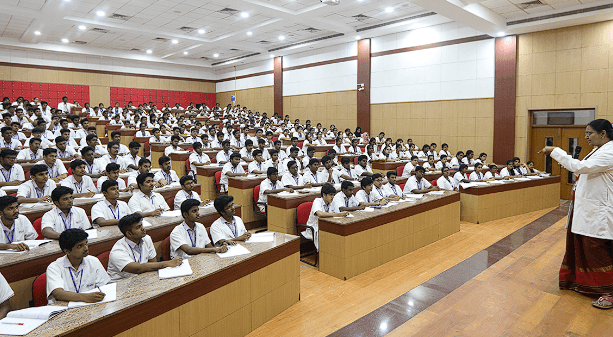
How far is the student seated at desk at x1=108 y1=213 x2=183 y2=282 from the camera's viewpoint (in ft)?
10.9

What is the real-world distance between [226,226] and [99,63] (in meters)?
20.2

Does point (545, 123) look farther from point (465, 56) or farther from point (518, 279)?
point (518, 279)

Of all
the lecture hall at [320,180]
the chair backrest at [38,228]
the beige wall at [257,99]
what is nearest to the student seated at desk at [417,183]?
the lecture hall at [320,180]

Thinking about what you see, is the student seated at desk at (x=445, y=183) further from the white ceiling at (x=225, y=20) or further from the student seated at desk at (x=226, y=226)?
the student seated at desk at (x=226, y=226)

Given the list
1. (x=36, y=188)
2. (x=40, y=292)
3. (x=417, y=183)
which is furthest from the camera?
(x=417, y=183)

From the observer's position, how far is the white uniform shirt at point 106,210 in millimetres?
4570

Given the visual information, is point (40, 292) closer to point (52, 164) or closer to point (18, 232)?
point (18, 232)

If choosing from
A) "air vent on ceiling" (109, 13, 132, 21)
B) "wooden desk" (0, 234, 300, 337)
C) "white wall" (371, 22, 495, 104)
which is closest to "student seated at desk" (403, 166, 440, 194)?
"wooden desk" (0, 234, 300, 337)

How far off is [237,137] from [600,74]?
10810 millimetres

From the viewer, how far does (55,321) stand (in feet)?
7.78

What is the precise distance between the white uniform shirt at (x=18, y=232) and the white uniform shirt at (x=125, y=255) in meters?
1.31

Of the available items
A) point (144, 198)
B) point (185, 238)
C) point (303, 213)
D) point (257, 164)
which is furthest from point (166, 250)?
point (257, 164)

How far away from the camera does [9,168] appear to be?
6109 millimetres

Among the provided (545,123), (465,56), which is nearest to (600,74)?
(545,123)
